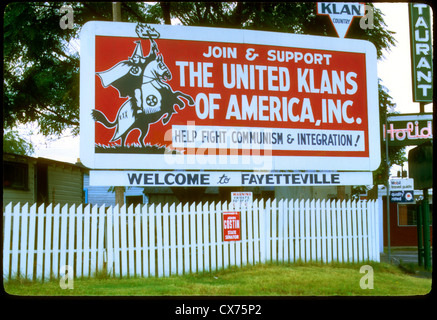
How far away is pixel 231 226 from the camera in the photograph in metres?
6.76

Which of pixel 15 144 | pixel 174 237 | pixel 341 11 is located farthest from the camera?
pixel 174 237

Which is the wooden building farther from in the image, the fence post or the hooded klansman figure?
the hooded klansman figure

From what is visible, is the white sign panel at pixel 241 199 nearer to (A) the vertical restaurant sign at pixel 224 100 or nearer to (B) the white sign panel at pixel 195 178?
(B) the white sign panel at pixel 195 178

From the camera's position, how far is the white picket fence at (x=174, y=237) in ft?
19.4

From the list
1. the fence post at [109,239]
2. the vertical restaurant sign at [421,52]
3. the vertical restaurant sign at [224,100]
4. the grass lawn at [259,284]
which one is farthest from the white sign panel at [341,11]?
the fence post at [109,239]

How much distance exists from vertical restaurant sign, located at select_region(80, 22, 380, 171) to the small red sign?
957 millimetres

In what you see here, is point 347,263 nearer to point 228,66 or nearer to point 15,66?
point 228,66

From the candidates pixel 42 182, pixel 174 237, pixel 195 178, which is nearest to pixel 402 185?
pixel 195 178

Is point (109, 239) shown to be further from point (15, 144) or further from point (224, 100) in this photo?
point (224, 100)

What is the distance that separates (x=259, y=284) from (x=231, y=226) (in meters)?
1.49

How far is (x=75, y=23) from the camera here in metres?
6.44

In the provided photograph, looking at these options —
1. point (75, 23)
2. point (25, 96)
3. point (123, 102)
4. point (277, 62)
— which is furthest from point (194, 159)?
point (25, 96)
